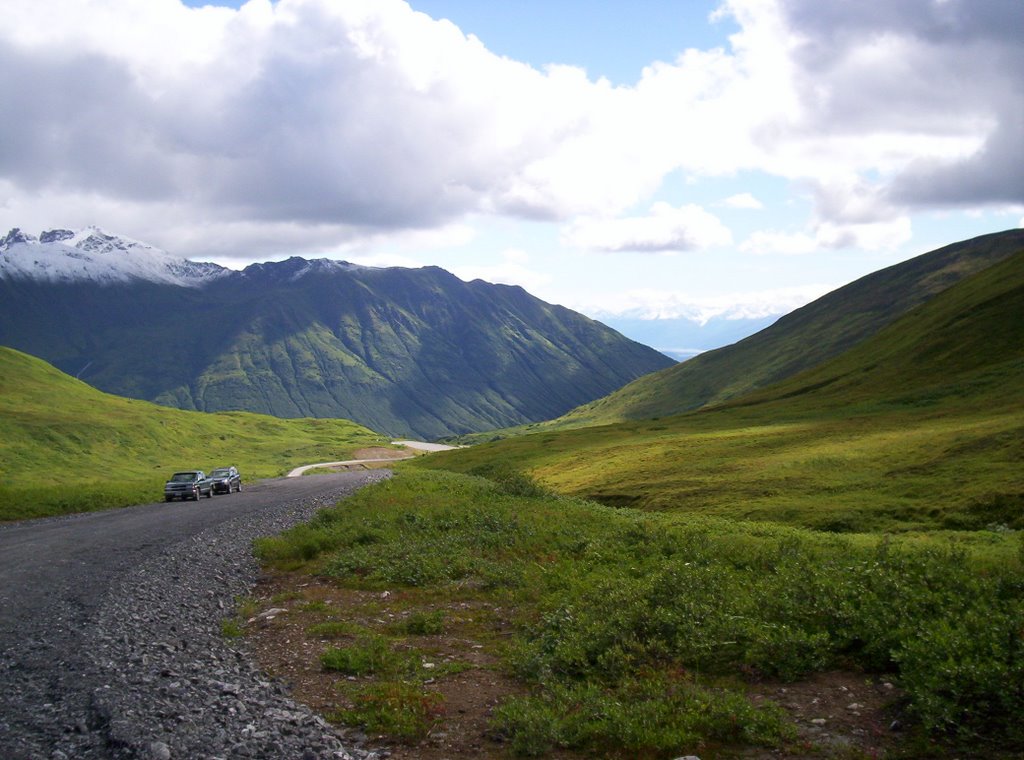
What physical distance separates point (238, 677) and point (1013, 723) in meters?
13.9

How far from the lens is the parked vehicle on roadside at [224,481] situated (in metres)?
69.3

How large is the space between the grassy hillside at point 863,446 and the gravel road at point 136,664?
27182 mm

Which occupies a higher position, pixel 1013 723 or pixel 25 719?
pixel 25 719

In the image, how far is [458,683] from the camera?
15000 mm

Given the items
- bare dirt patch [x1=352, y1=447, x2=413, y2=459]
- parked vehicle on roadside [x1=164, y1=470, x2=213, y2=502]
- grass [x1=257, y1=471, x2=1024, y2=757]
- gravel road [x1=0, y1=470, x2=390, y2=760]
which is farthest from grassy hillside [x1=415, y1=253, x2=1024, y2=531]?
bare dirt patch [x1=352, y1=447, x2=413, y2=459]

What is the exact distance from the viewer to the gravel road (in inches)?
468

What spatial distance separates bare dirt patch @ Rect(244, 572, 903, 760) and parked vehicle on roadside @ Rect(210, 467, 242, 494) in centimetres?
4972

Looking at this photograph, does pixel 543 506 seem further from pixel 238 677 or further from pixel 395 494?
pixel 238 677

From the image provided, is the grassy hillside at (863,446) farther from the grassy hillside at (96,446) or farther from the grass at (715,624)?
the grassy hillside at (96,446)

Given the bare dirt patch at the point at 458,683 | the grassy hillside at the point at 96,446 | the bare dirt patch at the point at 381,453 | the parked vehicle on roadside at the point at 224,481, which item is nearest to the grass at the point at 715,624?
the bare dirt patch at the point at 458,683

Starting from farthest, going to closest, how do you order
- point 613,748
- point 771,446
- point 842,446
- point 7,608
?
point 771,446 < point 842,446 < point 7,608 < point 613,748

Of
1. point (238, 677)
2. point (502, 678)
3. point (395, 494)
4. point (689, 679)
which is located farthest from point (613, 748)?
point (395, 494)

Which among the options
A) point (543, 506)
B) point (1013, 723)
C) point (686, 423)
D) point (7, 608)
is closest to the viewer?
point (1013, 723)

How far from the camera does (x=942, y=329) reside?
10806 centimetres
